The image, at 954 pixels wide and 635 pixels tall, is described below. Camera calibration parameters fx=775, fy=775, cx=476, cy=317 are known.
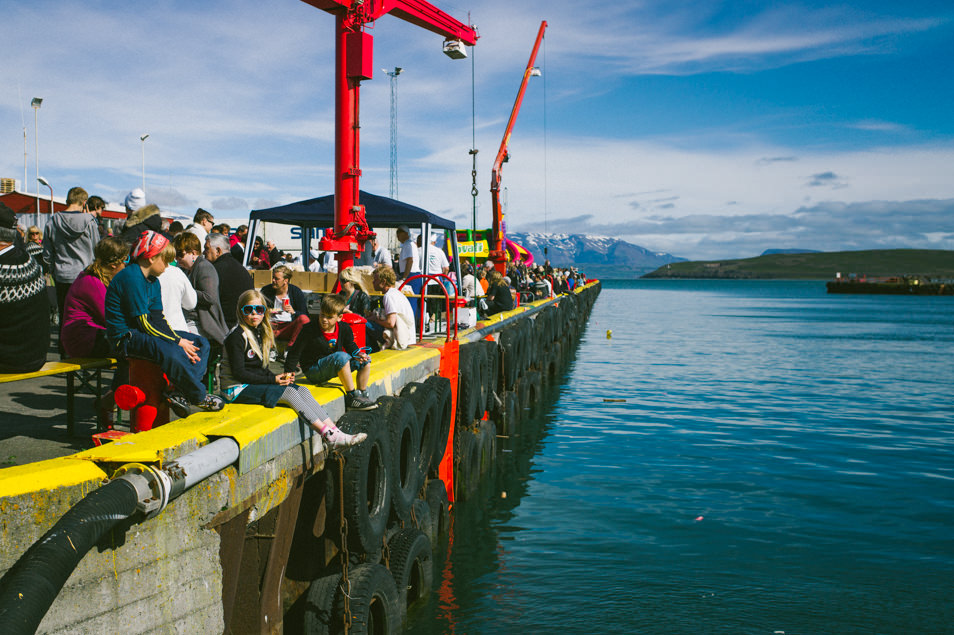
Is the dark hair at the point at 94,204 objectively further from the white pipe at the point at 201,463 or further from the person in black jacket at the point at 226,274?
the white pipe at the point at 201,463

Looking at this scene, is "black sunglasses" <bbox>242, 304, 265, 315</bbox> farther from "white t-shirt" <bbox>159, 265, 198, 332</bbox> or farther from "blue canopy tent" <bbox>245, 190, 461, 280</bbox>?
"blue canopy tent" <bbox>245, 190, 461, 280</bbox>

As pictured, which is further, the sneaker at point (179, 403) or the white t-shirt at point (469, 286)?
the white t-shirt at point (469, 286)

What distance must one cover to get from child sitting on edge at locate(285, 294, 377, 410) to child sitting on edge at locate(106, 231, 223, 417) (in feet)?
2.95

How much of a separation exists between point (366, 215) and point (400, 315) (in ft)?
20.0

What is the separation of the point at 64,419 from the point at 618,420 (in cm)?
1098

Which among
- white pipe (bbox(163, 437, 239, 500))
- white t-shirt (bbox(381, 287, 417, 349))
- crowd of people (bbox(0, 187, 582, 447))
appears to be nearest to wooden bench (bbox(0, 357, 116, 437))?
crowd of people (bbox(0, 187, 582, 447))

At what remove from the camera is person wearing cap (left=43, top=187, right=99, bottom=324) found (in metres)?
8.51

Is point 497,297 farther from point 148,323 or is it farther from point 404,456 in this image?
point 148,323

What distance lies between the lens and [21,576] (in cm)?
248

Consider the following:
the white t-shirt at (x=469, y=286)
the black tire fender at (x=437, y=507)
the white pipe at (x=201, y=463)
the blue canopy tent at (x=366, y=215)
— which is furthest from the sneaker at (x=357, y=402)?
the white t-shirt at (x=469, y=286)

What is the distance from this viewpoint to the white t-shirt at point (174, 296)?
5.91 m

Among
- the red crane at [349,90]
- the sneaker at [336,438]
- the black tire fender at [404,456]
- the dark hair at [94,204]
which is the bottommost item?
the black tire fender at [404,456]

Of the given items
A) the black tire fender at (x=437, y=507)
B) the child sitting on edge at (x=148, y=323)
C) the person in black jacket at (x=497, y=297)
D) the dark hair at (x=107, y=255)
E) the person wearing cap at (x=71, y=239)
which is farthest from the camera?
the person in black jacket at (x=497, y=297)

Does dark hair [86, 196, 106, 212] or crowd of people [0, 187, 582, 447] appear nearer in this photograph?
crowd of people [0, 187, 582, 447]
